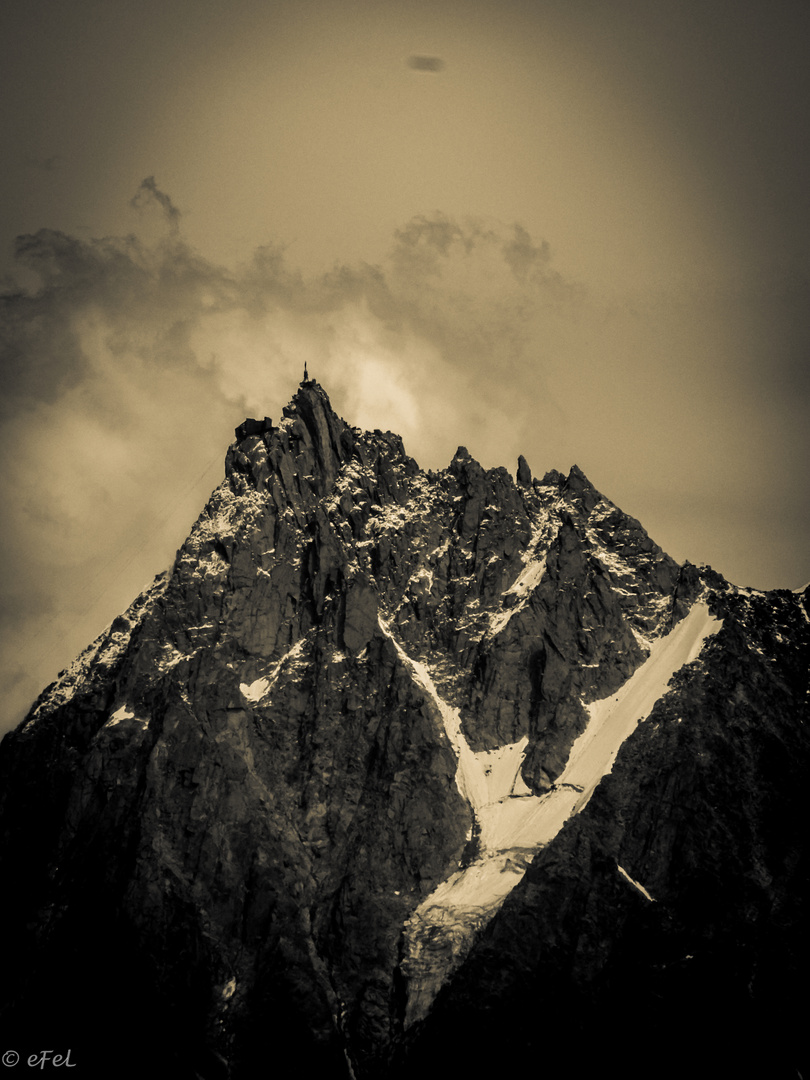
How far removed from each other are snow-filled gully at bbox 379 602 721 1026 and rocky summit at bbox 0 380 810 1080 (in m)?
0.45

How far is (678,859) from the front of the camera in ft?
482

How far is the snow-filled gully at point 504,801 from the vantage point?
5645 inches

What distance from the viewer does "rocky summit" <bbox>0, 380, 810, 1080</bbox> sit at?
13638cm

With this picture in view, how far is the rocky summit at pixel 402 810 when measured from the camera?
136375 millimetres

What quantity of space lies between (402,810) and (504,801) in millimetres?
15762

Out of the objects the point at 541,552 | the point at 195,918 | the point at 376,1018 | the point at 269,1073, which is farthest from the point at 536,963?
the point at 541,552

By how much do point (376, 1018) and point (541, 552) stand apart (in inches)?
3385

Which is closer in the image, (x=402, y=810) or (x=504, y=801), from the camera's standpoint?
(x=402, y=810)

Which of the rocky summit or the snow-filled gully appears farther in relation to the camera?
the snow-filled gully

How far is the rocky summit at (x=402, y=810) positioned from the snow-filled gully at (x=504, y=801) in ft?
1.47

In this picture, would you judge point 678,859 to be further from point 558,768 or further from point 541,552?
point 541,552

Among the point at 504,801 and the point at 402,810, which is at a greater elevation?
the point at 504,801

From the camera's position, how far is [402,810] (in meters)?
160

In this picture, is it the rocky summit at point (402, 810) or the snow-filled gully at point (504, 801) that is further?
the snow-filled gully at point (504, 801)
